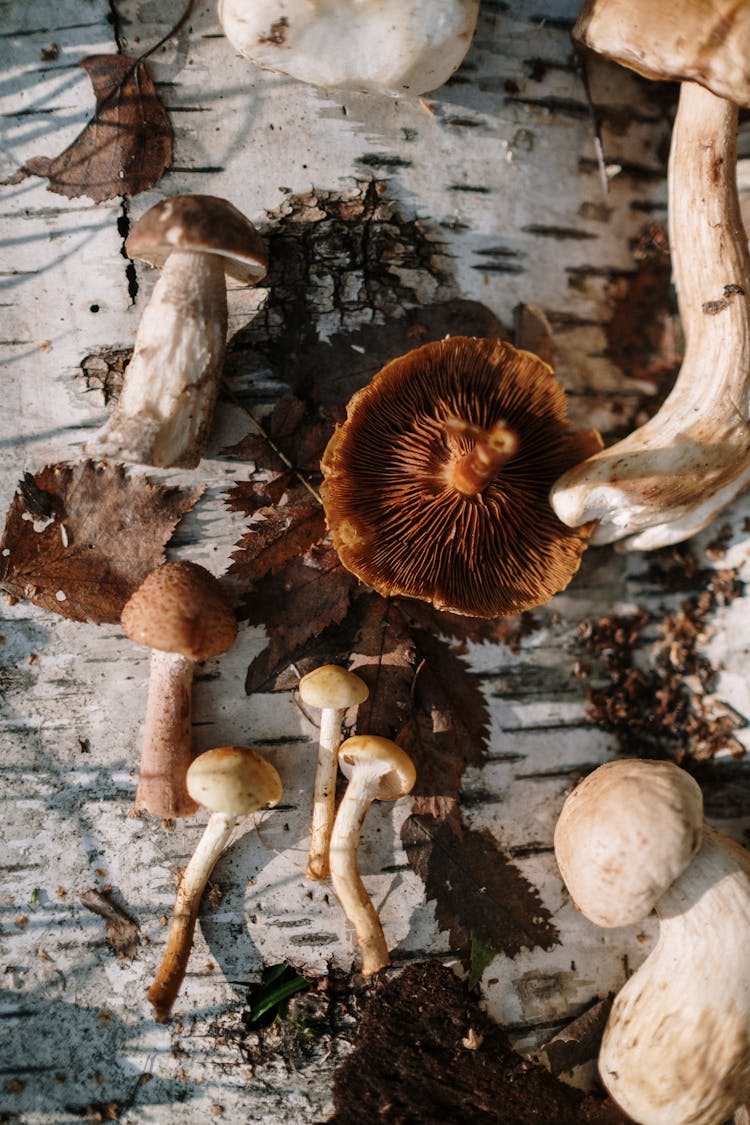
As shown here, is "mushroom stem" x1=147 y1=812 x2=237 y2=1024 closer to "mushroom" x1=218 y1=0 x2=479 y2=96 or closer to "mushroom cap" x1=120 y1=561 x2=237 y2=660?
"mushroom cap" x1=120 y1=561 x2=237 y2=660

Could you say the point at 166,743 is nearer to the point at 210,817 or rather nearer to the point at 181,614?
the point at 210,817

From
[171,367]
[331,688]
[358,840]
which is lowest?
[358,840]

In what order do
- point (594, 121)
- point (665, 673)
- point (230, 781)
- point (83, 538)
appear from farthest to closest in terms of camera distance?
1. point (665, 673)
2. point (594, 121)
3. point (83, 538)
4. point (230, 781)

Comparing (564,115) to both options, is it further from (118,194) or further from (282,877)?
(282,877)

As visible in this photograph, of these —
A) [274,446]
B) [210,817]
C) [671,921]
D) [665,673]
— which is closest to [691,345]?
[665,673]

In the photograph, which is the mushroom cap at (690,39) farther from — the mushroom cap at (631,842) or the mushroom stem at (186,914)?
the mushroom stem at (186,914)
